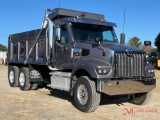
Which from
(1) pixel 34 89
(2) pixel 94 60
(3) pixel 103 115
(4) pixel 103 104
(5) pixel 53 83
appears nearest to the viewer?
(3) pixel 103 115

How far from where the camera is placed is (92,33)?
9.73m

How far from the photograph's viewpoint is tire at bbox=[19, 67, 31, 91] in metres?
12.1

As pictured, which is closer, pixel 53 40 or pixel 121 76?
pixel 121 76

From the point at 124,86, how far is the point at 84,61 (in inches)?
52.3

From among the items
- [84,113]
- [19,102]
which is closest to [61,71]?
[19,102]

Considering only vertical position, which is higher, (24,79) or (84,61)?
(84,61)

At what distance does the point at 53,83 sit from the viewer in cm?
1005

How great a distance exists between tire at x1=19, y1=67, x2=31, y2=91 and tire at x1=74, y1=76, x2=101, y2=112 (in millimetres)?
4250

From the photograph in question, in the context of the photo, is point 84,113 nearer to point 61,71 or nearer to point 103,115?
point 103,115

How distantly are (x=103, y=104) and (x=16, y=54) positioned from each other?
19.0 ft

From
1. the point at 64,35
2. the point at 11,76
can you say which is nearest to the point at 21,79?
the point at 11,76

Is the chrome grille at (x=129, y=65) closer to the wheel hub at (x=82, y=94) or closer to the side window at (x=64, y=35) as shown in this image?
the wheel hub at (x=82, y=94)

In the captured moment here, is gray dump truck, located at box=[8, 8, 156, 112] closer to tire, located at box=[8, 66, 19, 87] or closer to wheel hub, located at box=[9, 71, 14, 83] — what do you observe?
tire, located at box=[8, 66, 19, 87]
